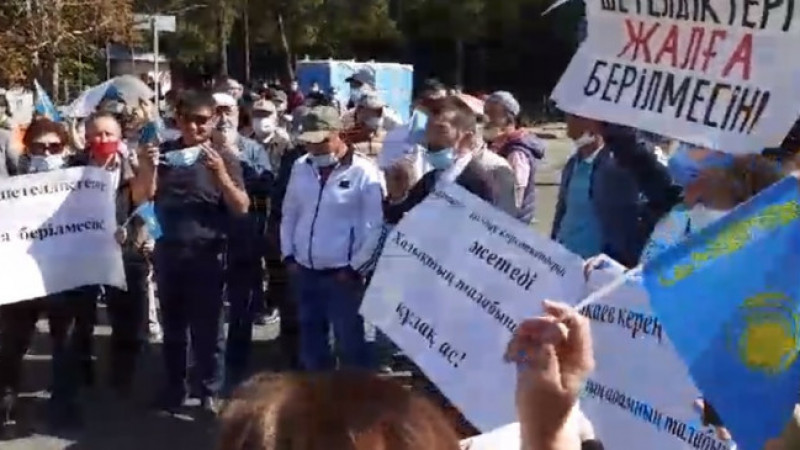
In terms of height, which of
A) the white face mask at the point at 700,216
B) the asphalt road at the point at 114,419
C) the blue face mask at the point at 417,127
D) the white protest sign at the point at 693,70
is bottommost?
the asphalt road at the point at 114,419

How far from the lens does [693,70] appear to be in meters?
3.23

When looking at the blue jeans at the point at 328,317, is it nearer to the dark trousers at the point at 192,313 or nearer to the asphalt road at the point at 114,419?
the dark trousers at the point at 192,313

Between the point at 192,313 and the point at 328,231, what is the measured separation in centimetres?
101

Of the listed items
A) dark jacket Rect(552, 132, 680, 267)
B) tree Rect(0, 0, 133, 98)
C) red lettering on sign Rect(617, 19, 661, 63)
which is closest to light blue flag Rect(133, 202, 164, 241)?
dark jacket Rect(552, 132, 680, 267)

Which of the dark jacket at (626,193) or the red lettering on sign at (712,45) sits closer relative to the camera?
the red lettering on sign at (712,45)

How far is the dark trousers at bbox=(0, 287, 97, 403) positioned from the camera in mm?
6844

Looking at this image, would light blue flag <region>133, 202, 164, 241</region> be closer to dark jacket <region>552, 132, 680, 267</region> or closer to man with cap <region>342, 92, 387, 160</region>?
man with cap <region>342, 92, 387, 160</region>

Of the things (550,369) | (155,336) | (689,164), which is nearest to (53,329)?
(155,336)

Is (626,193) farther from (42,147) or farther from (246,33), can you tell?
(246,33)

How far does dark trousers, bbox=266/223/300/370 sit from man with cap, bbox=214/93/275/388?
0.09 meters

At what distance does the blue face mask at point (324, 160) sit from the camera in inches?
267

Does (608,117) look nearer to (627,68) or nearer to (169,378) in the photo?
(627,68)

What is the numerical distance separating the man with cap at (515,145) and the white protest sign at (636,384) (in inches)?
106

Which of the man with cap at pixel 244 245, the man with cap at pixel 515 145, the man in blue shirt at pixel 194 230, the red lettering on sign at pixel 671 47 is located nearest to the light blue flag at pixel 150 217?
the man in blue shirt at pixel 194 230
